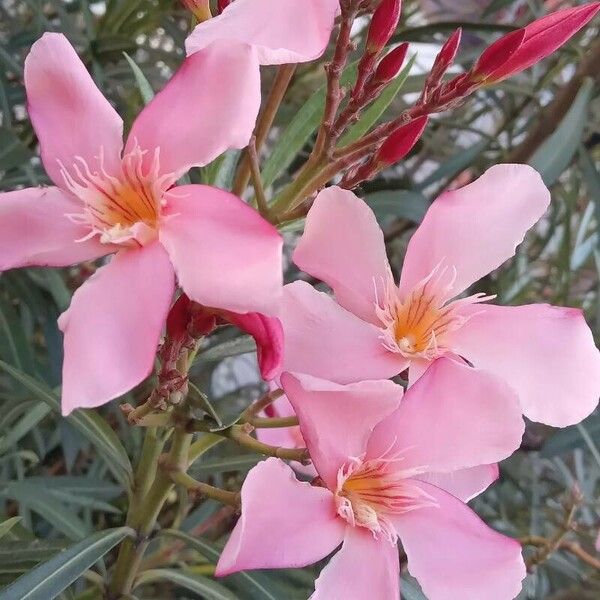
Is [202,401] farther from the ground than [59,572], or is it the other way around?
[202,401]

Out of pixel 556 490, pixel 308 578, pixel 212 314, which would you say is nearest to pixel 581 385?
pixel 212 314

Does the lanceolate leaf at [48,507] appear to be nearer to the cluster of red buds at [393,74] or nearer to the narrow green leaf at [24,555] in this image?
the narrow green leaf at [24,555]

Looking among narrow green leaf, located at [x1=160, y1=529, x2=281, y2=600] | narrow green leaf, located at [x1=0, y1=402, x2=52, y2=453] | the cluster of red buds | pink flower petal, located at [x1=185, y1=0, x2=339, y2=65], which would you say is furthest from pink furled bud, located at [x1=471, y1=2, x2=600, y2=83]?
narrow green leaf, located at [x1=0, y1=402, x2=52, y2=453]

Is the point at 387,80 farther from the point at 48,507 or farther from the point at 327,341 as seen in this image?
the point at 48,507

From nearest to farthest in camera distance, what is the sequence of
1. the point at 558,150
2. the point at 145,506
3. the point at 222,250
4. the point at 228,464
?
the point at 222,250
the point at 145,506
the point at 228,464
the point at 558,150

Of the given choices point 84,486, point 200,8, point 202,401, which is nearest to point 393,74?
point 200,8
